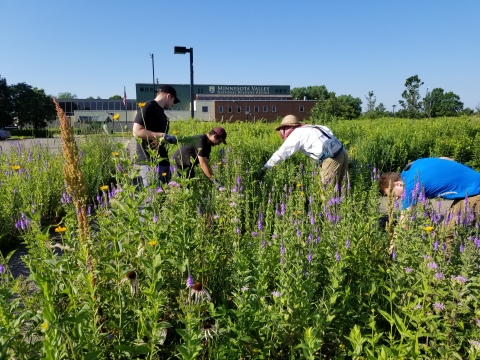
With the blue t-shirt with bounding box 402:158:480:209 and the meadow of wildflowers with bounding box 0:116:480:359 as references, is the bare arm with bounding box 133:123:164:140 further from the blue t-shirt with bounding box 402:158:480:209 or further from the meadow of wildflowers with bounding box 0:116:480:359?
the blue t-shirt with bounding box 402:158:480:209

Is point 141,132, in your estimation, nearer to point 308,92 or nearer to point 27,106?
point 27,106

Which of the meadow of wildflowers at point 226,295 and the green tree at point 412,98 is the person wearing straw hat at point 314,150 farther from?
the green tree at point 412,98

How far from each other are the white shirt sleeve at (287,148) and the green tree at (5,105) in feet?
167

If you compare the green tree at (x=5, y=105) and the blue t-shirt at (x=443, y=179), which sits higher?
the green tree at (x=5, y=105)

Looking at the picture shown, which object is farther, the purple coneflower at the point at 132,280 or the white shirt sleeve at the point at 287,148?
the white shirt sleeve at the point at 287,148

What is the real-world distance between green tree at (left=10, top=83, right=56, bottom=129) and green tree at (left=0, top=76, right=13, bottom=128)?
2.47 feet

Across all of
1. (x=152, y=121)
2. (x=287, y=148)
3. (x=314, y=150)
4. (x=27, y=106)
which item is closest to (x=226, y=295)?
(x=152, y=121)

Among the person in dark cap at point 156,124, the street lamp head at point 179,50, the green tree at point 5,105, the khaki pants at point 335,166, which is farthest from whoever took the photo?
the green tree at point 5,105

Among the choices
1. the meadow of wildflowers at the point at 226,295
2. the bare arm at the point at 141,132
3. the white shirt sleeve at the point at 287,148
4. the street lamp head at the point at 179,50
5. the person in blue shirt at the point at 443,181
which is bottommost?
the meadow of wildflowers at the point at 226,295

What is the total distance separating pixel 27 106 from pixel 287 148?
53535mm

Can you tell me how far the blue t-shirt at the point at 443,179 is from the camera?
3684 millimetres

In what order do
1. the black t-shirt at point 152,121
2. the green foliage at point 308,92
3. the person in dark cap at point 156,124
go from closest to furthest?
1. the person in dark cap at point 156,124
2. the black t-shirt at point 152,121
3. the green foliage at point 308,92

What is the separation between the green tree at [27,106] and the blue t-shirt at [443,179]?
168 feet

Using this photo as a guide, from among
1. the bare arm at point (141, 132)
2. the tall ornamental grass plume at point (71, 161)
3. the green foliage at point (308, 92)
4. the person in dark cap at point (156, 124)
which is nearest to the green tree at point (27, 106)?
the person in dark cap at point (156, 124)
